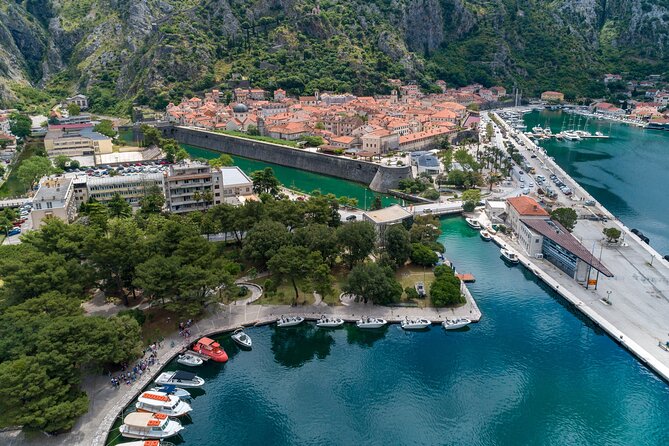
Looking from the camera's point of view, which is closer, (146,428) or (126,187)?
(146,428)

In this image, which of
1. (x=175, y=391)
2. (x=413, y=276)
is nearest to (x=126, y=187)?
(x=175, y=391)

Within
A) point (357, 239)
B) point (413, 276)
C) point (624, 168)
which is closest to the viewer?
point (357, 239)

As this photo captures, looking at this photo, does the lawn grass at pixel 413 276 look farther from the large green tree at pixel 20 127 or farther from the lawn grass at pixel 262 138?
the large green tree at pixel 20 127

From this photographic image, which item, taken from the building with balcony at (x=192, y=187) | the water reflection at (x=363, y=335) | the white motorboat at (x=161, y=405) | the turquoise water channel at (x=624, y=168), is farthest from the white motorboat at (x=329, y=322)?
the turquoise water channel at (x=624, y=168)

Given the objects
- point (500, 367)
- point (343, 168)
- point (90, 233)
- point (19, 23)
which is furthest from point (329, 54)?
point (500, 367)

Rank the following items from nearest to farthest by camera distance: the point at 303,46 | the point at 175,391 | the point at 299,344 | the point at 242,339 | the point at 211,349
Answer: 1. the point at 175,391
2. the point at 211,349
3. the point at 242,339
4. the point at 299,344
5. the point at 303,46

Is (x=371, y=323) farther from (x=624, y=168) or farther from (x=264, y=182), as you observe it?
(x=624, y=168)
